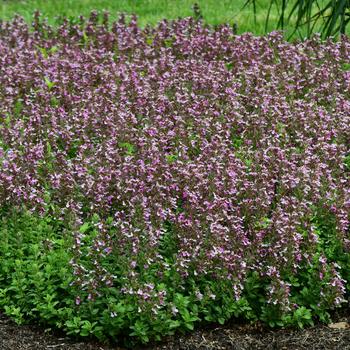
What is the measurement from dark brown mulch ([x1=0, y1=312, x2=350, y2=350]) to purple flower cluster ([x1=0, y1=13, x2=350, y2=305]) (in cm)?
27

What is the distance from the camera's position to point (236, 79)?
8047mm

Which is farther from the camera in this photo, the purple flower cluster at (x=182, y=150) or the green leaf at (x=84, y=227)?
the green leaf at (x=84, y=227)

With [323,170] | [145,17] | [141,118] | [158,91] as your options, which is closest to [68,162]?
[141,118]

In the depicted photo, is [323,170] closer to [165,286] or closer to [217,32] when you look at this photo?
[165,286]

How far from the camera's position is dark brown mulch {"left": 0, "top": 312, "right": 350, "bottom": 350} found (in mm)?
5027

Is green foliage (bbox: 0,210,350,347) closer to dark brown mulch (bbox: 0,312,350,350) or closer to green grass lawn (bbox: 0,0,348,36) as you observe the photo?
dark brown mulch (bbox: 0,312,350,350)

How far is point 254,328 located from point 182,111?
2.58 m

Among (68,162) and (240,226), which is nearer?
(240,226)

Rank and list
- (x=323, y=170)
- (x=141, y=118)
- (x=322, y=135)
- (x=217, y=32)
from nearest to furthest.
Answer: (x=323, y=170)
(x=322, y=135)
(x=141, y=118)
(x=217, y=32)

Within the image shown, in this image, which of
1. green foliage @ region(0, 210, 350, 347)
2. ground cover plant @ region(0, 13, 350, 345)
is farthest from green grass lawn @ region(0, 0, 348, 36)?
green foliage @ region(0, 210, 350, 347)

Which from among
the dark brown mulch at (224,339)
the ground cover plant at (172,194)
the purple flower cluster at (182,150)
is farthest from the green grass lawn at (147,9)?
the dark brown mulch at (224,339)

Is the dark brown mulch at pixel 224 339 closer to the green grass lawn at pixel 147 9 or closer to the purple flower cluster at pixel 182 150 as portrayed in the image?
the purple flower cluster at pixel 182 150

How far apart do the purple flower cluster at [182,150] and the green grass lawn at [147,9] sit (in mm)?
1988

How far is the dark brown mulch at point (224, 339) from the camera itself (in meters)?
5.03
